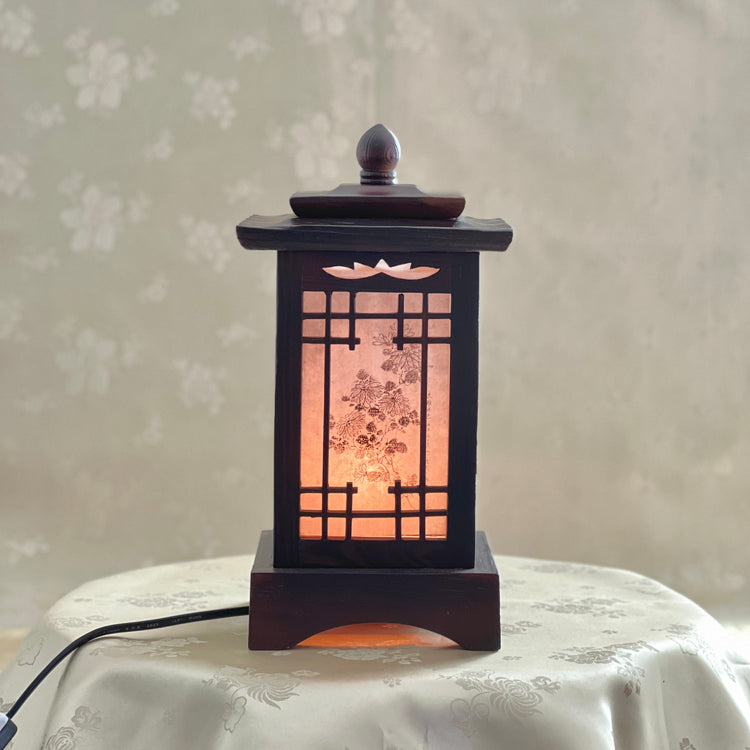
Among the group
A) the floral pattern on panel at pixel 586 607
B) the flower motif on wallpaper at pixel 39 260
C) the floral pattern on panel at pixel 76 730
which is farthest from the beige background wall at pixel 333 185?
the floral pattern on panel at pixel 76 730

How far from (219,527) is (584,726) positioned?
1.52 meters

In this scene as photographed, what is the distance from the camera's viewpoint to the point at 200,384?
2.43m

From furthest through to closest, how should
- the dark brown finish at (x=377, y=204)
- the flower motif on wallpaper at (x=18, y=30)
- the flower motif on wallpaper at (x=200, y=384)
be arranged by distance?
the flower motif on wallpaper at (x=200, y=384) < the flower motif on wallpaper at (x=18, y=30) < the dark brown finish at (x=377, y=204)

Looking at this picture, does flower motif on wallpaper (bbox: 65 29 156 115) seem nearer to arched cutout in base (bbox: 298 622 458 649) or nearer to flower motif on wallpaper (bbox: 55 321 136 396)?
flower motif on wallpaper (bbox: 55 321 136 396)

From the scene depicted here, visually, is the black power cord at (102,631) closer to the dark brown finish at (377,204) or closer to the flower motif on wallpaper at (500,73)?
the dark brown finish at (377,204)

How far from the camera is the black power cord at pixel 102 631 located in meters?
1.10

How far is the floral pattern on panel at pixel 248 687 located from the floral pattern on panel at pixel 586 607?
38 centimetres

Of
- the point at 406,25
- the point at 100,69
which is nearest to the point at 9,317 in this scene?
the point at 100,69

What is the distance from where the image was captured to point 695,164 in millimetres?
2412

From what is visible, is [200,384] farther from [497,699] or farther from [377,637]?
[497,699]

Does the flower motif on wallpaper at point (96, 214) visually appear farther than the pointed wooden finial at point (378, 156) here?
Yes

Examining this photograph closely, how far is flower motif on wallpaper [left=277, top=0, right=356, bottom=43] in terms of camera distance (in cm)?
235

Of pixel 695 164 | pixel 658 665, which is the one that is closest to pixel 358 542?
pixel 658 665

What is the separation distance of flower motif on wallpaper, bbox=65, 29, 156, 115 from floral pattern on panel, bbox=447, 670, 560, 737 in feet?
5.59
